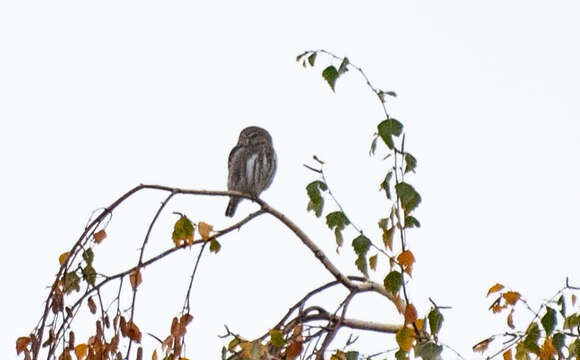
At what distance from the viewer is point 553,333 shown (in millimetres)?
3518

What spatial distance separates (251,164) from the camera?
8641 millimetres

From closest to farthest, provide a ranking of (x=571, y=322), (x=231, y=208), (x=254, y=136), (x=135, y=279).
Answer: (x=571, y=322) → (x=135, y=279) → (x=231, y=208) → (x=254, y=136)

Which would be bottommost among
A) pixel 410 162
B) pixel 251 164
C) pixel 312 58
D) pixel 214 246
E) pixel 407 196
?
pixel 407 196

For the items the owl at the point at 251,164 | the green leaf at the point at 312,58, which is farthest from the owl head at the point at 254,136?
the green leaf at the point at 312,58

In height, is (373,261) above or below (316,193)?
below

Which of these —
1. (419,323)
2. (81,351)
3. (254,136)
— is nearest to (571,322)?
(419,323)

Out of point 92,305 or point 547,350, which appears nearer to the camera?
point 547,350

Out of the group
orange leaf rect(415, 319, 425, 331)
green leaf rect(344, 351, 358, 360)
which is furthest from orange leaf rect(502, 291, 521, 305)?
green leaf rect(344, 351, 358, 360)

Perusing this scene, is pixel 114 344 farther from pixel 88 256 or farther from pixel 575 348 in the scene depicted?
pixel 575 348

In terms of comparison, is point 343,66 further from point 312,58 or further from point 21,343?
point 21,343

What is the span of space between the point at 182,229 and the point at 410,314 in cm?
94

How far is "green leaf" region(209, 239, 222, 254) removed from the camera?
410 centimetres

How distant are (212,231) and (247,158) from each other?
483cm

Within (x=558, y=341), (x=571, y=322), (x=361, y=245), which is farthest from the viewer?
(x=571, y=322)
